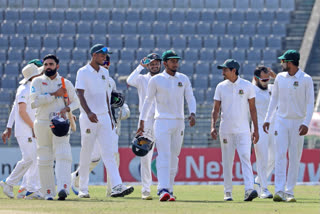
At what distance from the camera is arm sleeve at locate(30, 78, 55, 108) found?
12.0 metres

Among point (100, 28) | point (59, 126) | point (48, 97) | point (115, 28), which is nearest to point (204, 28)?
point (115, 28)

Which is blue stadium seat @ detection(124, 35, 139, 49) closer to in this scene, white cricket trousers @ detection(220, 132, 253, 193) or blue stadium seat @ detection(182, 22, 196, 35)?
blue stadium seat @ detection(182, 22, 196, 35)

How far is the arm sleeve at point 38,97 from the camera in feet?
39.4

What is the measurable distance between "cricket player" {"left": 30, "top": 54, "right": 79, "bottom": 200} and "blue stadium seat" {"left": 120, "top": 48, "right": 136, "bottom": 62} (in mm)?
16401

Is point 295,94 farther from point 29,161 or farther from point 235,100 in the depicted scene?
point 29,161

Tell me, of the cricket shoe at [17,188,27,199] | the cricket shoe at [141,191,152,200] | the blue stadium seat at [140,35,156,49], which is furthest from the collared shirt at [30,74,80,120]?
the blue stadium seat at [140,35,156,49]

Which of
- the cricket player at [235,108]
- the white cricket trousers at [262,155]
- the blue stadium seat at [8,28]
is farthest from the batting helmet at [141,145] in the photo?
the blue stadium seat at [8,28]

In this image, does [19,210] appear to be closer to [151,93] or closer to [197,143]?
[151,93]

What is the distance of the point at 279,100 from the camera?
12891mm

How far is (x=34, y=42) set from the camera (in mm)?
29547

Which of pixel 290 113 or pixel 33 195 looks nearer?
pixel 290 113

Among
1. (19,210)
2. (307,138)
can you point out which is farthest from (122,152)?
(19,210)

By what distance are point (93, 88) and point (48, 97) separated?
0.90 m

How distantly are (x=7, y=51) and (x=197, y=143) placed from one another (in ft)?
28.8
